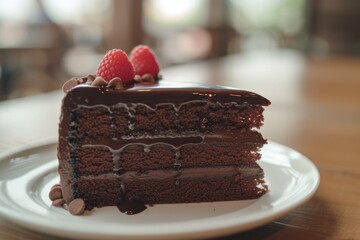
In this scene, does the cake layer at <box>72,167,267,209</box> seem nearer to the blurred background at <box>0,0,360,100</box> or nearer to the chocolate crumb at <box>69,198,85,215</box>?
the chocolate crumb at <box>69,198,85,215</box>

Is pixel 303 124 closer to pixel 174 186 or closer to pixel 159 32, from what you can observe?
pixel 174 186

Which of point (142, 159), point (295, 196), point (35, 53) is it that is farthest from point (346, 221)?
point (35, 53)

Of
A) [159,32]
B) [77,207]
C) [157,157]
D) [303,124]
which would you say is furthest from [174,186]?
[159,32]

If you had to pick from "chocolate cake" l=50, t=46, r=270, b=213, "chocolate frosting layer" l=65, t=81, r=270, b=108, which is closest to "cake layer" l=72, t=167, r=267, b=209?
"chocolate cake" l=50, t=46, r=270, b=213

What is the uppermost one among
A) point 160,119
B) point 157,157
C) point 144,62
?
point 144,62

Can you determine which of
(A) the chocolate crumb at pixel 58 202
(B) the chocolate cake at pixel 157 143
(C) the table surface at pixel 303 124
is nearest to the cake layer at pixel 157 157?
(B) the chocolate cake at pixel 157 143

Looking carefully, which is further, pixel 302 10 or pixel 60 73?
pixel 302 10

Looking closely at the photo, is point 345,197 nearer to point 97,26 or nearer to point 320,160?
point 320,160
